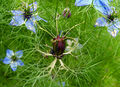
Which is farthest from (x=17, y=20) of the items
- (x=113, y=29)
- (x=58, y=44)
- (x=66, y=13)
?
(x=113, y=29)

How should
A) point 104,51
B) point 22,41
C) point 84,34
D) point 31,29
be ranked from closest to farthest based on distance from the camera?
1. point 31,29
2. point 84,34
3. point 22,41
4. point 104,51

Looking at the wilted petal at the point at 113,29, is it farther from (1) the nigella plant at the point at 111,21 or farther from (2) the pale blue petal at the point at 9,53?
(2) the pale blue petal at the point at 9,53

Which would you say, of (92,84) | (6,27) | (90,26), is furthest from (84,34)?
(6,27)

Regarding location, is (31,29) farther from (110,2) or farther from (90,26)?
(110,2)

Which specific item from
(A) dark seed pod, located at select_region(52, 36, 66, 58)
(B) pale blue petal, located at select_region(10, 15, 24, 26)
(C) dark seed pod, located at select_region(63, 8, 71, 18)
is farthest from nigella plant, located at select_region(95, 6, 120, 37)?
(B) pale blue petal, located at select_region(10, 15, 24, 26)

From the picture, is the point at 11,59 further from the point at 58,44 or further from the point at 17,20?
the point at 58,44

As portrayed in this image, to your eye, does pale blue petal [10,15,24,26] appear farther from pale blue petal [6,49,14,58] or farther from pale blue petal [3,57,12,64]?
pale blue petal [3,57,12,64]

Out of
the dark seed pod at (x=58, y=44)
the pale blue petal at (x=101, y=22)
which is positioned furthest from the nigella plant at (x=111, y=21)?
the dark seed pod at (x=58, y=44)
